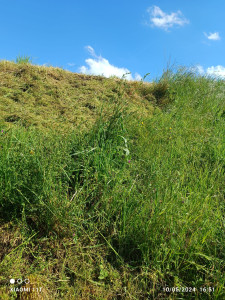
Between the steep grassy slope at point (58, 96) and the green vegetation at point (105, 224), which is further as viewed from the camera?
the steep grassy slope at point (58, 96)

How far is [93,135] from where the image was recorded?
3.27 metres

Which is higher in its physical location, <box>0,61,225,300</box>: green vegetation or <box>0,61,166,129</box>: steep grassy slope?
<box>0,61,166,129</box>: steep grassy slope

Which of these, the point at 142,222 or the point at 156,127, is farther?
the point at 156,127

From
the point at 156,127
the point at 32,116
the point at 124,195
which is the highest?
the point at 32,116

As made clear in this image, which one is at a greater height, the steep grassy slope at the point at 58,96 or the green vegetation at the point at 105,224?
the steep grassy slope at the point at 58,96

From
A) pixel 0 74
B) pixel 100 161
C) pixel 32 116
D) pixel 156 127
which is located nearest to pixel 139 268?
pixel 100 161

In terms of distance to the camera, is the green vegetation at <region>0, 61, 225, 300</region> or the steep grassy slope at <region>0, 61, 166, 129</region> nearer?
the green vegetation at <region>0, 61, 225, 300</region>

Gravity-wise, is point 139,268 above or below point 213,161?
below

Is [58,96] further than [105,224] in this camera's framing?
Yes

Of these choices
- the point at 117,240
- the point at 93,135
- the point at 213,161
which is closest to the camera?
the point at 117,240

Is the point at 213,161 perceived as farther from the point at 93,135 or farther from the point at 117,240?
the point at 117,240

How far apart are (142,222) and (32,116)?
3.12m

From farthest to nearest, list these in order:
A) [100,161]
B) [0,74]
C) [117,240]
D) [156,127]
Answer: [0,74], [156,127], [100,161], [117,240]

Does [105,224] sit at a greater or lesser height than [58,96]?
lesser
